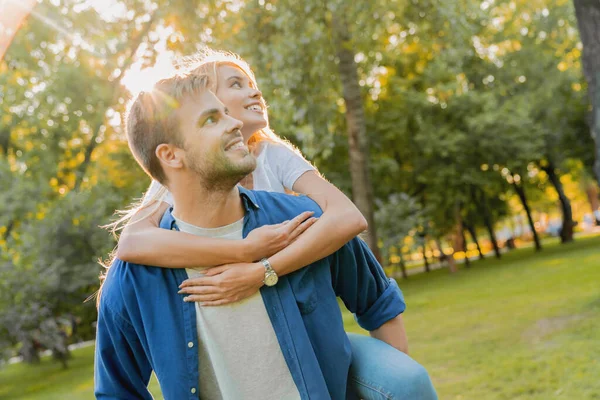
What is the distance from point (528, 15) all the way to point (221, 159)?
28772 mm

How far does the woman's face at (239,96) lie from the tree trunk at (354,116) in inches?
304

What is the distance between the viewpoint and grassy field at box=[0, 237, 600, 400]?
23.0 feet

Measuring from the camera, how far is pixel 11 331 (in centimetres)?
1563

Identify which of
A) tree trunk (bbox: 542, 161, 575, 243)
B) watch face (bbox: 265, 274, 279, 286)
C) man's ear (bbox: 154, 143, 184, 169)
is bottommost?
tree trunk (bbox: 542, 161, 575, 243)

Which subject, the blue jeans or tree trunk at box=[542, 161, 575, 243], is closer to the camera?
the blue jeans

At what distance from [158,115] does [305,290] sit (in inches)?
33.9

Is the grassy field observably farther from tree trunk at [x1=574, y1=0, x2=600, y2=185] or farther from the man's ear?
the man's ear

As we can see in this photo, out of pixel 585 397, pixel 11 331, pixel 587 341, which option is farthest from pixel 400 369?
pixel 11 331

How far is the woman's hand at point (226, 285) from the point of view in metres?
2.39

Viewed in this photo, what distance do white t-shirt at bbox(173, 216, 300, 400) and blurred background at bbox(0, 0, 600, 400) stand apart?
931mm

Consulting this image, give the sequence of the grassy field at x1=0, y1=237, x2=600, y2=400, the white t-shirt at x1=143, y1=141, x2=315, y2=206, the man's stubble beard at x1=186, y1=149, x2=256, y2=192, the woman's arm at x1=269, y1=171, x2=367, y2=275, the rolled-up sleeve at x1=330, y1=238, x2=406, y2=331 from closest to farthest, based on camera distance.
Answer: the man's stubble beard at x1=186, y1=149, x2=256, y2=192
the woman's arm at x1=269, y1=171, x2=367, y2=275
the rolled-up sleeve at x1=330, y1=238, x2=406, y2=331
the white t-shirt at x1=143, y1=141, x2=315, y2=206
the grassy field at x1=0, y1=237, x2=600, y2=400

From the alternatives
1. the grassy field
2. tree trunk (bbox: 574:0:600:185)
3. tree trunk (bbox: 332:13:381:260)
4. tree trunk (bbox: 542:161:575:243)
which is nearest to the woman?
the grassy field

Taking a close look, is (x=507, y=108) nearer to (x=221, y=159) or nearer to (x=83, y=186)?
(x=83, y=186)

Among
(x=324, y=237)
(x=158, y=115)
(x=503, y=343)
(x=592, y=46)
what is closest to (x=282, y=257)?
(x=324, y=237)
